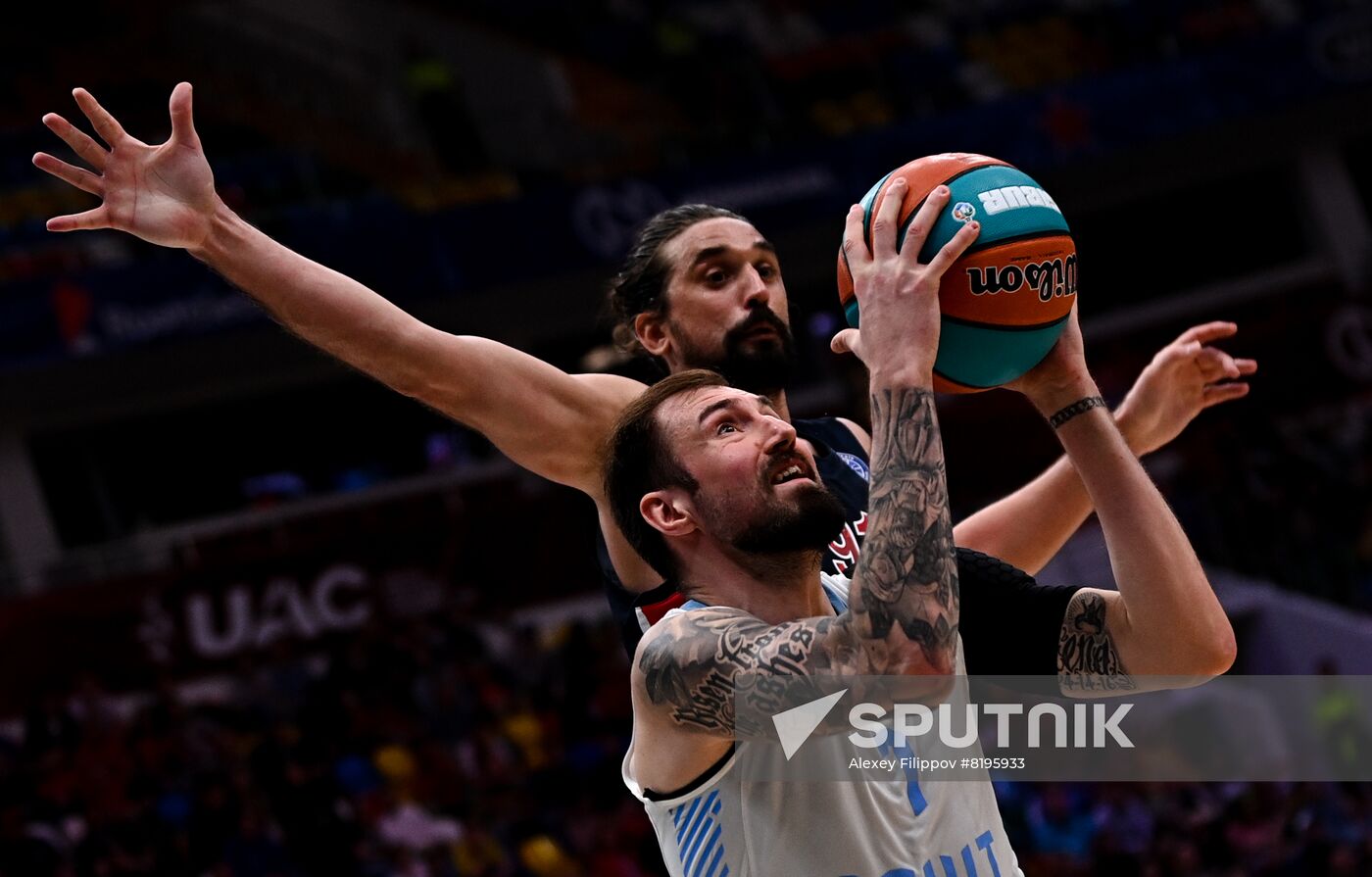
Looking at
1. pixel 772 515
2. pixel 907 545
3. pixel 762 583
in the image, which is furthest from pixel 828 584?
pixel 907 545

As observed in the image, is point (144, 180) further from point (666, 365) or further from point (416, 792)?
point (416, 792)

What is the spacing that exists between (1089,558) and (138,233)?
10.4 metres

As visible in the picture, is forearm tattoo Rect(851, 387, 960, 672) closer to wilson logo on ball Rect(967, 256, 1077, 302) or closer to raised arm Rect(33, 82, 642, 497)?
wilson logo on ball Rect(967, 256, 1077, 302)

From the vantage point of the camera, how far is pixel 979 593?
317cm

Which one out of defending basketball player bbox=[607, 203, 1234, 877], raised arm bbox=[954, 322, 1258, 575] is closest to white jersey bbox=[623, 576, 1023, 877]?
defending basketball player bbox=[607, 203, 1234, 877]

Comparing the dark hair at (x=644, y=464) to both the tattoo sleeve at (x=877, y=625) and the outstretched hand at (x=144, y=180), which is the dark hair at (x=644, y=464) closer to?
the tattoo sleeve at (x=877, y=625)

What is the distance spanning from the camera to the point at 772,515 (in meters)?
2.66

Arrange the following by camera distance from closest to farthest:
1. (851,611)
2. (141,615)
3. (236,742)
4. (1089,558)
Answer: (851,611)
(236,742)
(141,615)
(1089,558)

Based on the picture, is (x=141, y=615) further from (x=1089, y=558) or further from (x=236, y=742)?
(x=1089, y=558)

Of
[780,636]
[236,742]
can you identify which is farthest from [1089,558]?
[780,636]

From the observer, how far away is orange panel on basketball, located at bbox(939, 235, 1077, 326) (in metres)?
2.79

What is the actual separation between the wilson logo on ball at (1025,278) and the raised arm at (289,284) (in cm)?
101

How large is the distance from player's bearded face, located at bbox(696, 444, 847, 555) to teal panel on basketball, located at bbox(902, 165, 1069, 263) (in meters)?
0.45

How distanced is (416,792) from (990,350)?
7.48 metres
